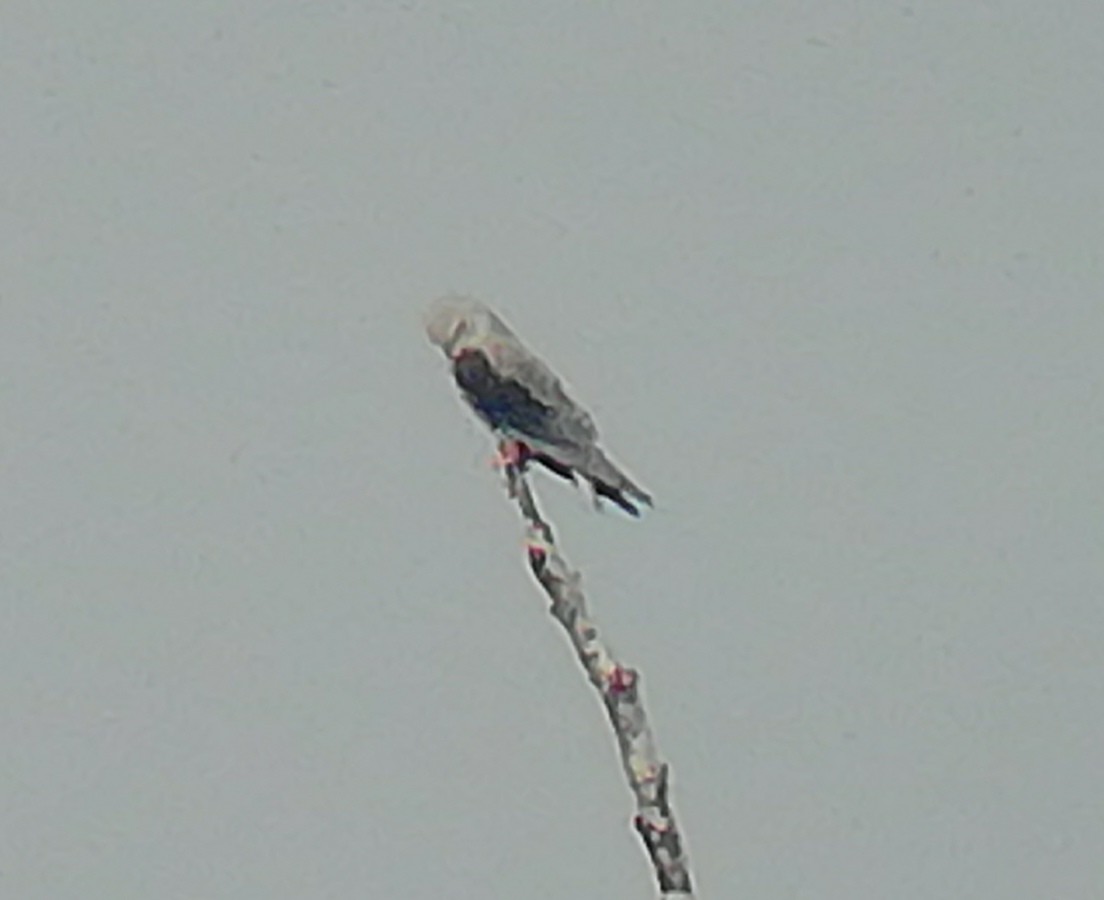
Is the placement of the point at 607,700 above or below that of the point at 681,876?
above

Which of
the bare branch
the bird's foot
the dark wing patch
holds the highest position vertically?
the dark wing patch

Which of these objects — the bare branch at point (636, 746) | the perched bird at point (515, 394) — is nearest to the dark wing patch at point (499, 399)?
the perched bird at point (515, 394)

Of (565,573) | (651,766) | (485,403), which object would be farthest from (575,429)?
(651,766)

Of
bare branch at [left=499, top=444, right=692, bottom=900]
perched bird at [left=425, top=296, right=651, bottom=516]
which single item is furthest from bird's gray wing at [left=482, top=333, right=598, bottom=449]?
bare branch at [left=499, top=444, right=692, bottom=900]

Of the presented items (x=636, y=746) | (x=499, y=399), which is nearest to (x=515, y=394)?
(x=499, y=399)

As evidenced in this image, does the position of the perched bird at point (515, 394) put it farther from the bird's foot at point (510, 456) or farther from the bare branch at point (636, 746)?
the bare branch at point (636, 746)

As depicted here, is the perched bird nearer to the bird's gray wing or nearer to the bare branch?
the bird's gray wing

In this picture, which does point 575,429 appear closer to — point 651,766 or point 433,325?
point 433,325
